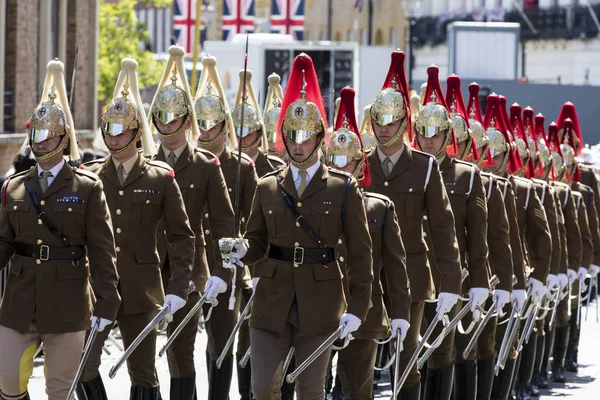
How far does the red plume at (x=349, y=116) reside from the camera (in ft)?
31.4

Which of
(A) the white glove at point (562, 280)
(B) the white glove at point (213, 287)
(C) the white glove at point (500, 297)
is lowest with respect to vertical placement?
(A) the white glove at point (562, 280)

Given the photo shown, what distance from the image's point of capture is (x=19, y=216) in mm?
8406

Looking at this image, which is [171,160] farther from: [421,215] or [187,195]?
[421,215]

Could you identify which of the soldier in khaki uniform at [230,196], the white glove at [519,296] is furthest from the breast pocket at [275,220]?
the white glove at [519,296]

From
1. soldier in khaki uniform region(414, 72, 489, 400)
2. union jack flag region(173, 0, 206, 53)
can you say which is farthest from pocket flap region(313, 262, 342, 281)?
union jack flag region(173, 0, 206, 53)

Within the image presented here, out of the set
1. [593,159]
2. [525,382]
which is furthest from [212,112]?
[593,159]

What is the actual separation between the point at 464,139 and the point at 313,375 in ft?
11.5

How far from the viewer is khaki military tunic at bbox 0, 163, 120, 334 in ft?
27.5

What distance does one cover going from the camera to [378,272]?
921 cm

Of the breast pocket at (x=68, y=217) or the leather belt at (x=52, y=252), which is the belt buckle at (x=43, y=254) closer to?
the leather belt at (x=52, y=252)

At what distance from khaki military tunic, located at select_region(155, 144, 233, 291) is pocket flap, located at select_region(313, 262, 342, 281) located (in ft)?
4.76

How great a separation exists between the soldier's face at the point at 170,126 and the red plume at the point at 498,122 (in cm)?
330

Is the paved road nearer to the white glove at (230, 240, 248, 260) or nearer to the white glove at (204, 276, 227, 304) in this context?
the white glove at (204, 276, 227, 304)

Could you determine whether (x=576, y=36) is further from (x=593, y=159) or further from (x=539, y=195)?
(x=539, y=195)
